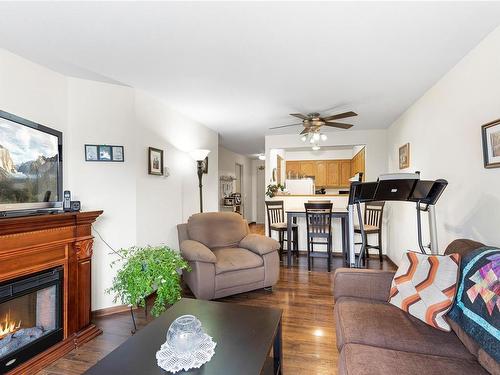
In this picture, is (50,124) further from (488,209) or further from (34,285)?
(488,209)

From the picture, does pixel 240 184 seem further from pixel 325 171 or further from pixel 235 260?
pixel 235 260

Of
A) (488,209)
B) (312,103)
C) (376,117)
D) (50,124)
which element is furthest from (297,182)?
(50,124)

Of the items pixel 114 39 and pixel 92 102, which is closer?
pixel 114 39

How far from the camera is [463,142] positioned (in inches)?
88.0

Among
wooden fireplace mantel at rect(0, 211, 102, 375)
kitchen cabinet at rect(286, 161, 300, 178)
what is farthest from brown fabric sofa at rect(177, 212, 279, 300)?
kitchen cabinet at rect(286, 161, 300, 178)

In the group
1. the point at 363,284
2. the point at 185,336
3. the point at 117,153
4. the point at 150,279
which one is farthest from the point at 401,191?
the point at 117,153

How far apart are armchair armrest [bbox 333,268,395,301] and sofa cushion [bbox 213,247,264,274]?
115 cm

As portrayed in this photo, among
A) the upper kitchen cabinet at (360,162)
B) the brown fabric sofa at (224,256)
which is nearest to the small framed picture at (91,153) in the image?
the brown fabric sofa at (224,256)

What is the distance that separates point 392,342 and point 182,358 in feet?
3.35

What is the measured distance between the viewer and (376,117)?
13.3 ft

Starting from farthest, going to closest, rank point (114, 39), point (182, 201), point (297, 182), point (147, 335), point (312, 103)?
point (297, 182)
point (182, 201)
point (312, 103)
point (114, 39)
point (147, 335)

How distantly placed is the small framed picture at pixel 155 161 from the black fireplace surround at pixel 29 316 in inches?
54.0

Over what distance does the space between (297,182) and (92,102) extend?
13.2 ft

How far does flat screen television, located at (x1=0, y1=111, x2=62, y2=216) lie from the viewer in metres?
1.90
